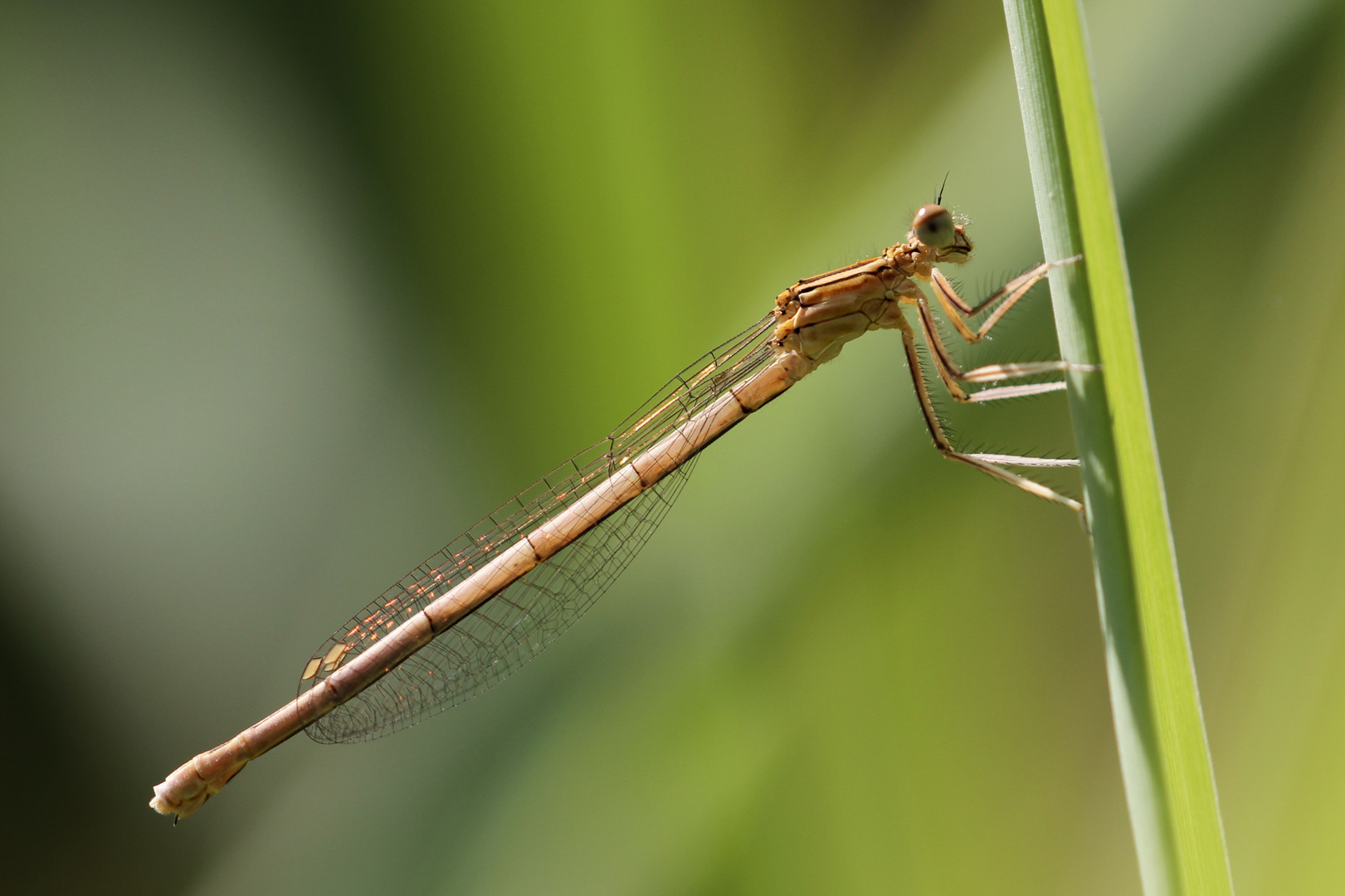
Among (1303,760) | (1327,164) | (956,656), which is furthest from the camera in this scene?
(956,656)

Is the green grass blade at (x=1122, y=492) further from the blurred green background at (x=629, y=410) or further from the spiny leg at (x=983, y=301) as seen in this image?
the blurred green background at (x=629, y=410)

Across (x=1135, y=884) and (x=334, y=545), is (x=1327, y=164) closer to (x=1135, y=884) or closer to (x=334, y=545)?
(x=1135, y=884)

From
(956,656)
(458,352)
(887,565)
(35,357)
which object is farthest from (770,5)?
(35,357)

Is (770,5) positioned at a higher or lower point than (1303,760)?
higher

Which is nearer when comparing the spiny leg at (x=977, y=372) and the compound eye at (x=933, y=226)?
the spiny leg at (x=977, y=372)

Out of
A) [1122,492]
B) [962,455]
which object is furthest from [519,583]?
[1122,492]

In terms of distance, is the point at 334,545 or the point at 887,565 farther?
the point at 334,545

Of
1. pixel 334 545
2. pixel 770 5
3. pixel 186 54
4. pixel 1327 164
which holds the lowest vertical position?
pixel 1327 164

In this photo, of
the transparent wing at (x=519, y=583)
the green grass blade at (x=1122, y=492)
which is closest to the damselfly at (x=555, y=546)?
the transparent wing at (x=519, y=583)
